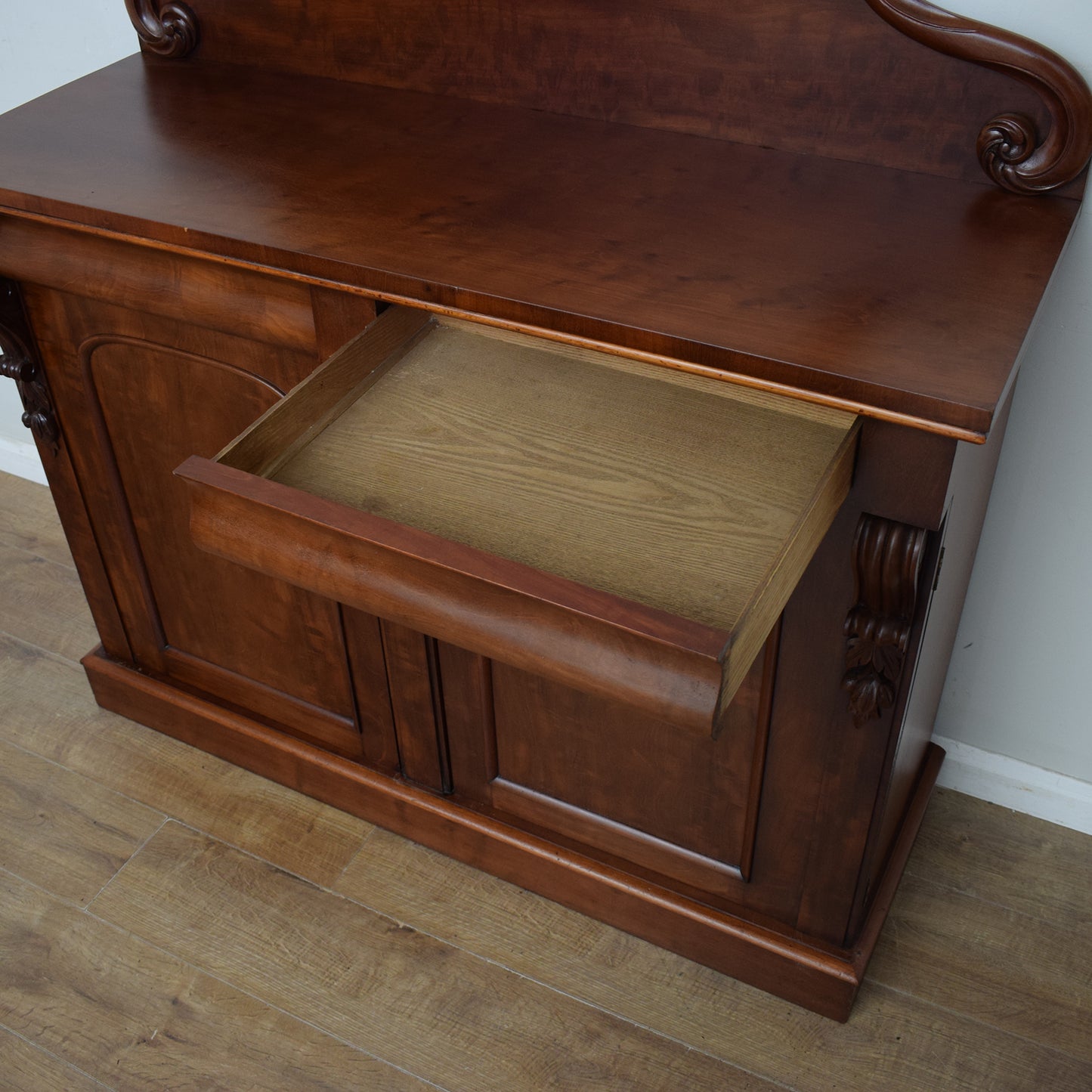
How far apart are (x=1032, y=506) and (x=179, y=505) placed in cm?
114

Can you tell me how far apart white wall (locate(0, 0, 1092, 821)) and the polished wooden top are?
178 mm

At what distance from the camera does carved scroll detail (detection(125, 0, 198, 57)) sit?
1603 millimetres

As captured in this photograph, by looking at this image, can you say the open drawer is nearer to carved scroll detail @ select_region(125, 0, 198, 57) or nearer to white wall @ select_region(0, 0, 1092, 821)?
white wall @ select_region(0, 0, 1092, 821)

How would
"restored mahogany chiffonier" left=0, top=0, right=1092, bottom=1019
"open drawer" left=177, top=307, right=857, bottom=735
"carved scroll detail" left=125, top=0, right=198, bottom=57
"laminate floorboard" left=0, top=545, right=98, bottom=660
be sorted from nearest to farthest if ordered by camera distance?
"open drawer" left=177, top=307, right=857, bottom=735 < "restored mahogany chiffonier" left=0, top=0, right=1092, bottom=1019 < "carved scroll detail" left=125, top=0, right=198, bottom=57 < "laminate floorboard" left=0, top=545, right=98, bottom=660

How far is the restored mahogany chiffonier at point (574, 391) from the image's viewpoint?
101cm

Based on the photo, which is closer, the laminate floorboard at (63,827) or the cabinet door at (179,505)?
the cabinet door at (179,505)

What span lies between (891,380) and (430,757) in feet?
3.00

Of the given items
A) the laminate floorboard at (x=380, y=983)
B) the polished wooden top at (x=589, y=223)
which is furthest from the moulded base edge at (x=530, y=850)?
the polished wooden top at (x=589, y=223)

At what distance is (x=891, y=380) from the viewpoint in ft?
3.20

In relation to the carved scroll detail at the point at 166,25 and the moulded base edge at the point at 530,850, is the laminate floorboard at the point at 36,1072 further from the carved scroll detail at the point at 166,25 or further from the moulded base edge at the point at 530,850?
the carved scroll detail at the point at 166,25

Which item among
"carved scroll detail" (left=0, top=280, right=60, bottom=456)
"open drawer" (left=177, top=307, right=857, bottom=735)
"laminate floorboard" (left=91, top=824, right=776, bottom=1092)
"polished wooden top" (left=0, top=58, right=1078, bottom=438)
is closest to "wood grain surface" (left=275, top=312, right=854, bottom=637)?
"open drawer" (left=177, top=307, right=857, bottom=735)

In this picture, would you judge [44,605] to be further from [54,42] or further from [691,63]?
[691,63]

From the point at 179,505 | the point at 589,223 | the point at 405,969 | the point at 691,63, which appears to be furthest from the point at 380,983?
the point at 691,63

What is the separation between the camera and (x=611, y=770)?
4.84 feet
